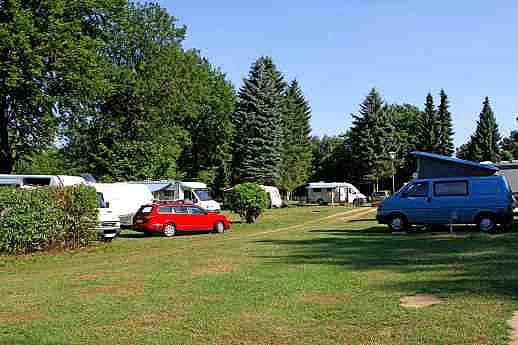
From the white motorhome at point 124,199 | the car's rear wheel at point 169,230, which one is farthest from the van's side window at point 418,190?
the white motorhome at point 124,199

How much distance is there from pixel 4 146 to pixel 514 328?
3265 cm

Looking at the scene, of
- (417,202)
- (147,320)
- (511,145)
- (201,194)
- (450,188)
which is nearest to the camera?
(147,320)

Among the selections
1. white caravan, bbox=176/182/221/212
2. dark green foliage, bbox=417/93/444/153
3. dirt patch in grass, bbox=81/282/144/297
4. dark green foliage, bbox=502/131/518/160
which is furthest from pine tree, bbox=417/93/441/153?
dirt patch in grass, bbox=81/282/144/297

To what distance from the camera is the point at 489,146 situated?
74.7m

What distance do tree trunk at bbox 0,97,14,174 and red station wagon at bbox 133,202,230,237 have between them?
1238 centimetres

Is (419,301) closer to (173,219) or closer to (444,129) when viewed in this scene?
(173,219)

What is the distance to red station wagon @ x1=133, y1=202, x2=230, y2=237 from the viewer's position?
25.6 metres

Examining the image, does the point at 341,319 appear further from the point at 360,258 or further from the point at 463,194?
the point at 463,194

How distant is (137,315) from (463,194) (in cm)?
1509

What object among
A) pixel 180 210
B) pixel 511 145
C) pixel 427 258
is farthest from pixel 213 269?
pixel 511 145

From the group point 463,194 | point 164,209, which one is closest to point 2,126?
point 164,209

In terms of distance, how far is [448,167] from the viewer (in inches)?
1031

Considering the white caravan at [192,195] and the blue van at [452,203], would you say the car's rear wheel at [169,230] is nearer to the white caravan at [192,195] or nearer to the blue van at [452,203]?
the blue van at [452,203]

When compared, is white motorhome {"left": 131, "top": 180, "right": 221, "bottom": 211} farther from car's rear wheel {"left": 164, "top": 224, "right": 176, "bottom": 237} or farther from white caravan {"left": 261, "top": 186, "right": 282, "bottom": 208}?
white caravan {"left": 261, "top": 186, "right": 282, "bottom": 208}
